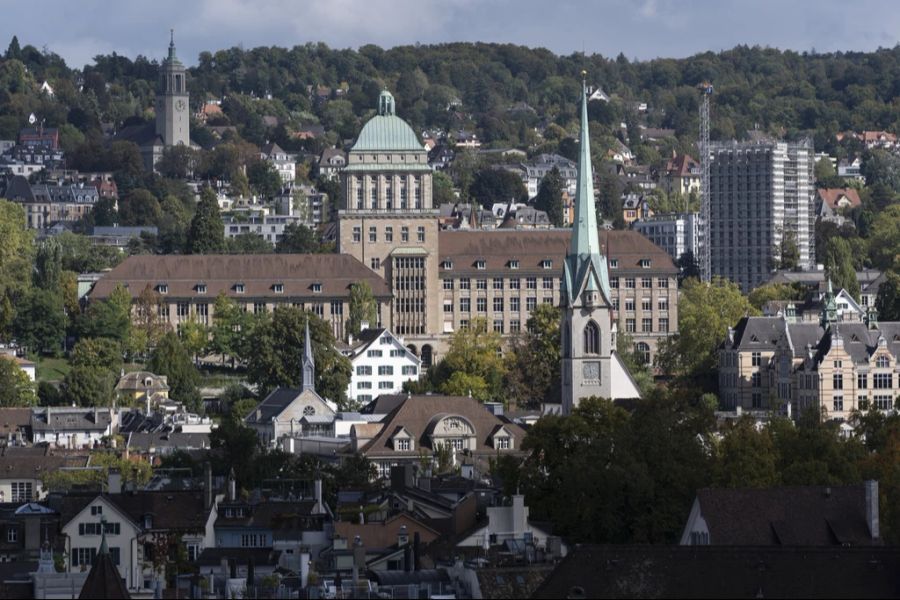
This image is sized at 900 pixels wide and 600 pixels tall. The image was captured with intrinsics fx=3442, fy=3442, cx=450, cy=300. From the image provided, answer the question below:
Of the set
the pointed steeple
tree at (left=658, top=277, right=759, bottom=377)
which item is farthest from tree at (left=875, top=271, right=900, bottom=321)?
the pointed steeple

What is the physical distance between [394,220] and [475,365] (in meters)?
25.4

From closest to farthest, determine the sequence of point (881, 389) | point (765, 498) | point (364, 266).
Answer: point (765, 498), point (881, 389), point (364, 266)

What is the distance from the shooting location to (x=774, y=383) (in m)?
164

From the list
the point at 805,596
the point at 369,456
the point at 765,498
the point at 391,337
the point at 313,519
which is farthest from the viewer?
the point at 391,337

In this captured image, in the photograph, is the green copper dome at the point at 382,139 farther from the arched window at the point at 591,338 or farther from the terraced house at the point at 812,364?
the arched window at the point at 591,338

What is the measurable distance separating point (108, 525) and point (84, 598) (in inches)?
998

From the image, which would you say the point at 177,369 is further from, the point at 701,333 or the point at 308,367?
the point at 701,333

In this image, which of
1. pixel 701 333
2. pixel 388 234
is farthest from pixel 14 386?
pixel 701 333

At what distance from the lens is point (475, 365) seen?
172 metres

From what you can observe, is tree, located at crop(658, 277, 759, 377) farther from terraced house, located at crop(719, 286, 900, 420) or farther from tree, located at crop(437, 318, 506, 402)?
tree, located at crop(437, 318, 506, 402)

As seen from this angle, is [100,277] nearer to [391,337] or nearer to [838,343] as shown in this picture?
[391,337]

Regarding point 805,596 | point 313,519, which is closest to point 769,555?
point 805,596

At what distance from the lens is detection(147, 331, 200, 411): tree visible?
556ft

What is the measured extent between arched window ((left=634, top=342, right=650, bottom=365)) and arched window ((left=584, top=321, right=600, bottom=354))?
35489mm
